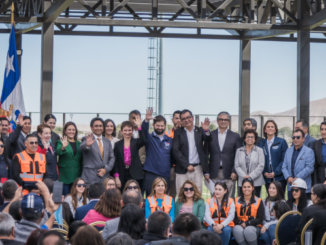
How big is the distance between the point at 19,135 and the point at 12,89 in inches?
103

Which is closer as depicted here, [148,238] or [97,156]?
[148,238]

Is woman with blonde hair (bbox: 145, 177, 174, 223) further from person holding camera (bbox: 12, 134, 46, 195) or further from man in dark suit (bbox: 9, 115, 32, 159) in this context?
man in dark suit (bbox: 9, 115, 32, 159)

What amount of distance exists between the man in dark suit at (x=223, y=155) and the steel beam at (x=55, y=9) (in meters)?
3.84

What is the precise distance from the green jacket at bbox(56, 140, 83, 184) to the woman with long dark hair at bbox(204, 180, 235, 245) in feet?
7.02

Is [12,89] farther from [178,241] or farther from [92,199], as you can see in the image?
[178,241]

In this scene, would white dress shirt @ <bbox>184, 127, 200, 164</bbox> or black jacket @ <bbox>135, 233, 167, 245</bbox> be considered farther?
white dress shirt @ <bbox>184, 127, 200, 164</bbox>

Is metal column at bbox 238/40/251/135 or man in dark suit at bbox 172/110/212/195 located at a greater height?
metal column at bbox 238/40/251/135

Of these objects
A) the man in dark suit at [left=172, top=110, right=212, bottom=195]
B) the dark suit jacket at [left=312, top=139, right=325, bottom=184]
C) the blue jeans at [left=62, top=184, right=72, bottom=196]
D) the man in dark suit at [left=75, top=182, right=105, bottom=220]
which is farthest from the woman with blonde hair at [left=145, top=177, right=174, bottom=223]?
the dark suit jacket at [left=312, top=139, right=325, bottom=184]

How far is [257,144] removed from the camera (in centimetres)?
736

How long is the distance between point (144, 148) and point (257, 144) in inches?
72.5

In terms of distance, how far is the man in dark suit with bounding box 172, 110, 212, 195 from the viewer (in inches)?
273

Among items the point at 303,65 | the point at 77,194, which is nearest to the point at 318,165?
the point at 77,194

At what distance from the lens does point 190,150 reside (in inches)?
275

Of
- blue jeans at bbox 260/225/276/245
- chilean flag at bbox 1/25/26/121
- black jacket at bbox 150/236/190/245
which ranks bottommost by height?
blue jeans at bbox 260/225/276/245
